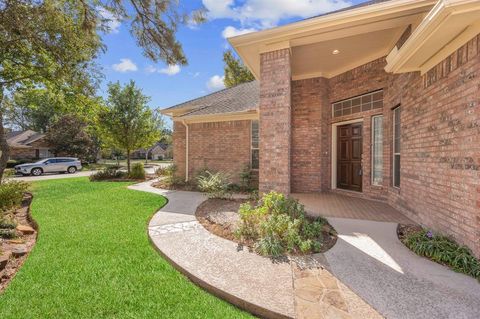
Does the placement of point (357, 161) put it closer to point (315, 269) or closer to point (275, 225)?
point (275, 225)

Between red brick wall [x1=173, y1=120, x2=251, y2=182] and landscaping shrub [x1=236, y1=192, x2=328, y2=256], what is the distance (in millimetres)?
5191

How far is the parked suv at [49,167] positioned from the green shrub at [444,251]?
23684 millimetres

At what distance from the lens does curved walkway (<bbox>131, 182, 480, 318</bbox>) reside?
233 centimetres

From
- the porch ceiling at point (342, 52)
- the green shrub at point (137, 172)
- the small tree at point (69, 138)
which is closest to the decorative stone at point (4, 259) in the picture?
the porch ceiling at point (342, 52)

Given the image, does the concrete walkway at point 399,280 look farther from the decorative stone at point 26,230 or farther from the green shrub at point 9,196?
the green shrub at point 9,196

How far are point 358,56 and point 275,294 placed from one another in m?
6.41

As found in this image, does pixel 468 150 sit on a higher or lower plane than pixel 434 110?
lower

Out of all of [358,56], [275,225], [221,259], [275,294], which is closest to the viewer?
[275,294]

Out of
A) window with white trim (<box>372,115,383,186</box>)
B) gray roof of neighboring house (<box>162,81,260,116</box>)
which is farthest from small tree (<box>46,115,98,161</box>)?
window with white trim (<box>372,115,383,186</box>)

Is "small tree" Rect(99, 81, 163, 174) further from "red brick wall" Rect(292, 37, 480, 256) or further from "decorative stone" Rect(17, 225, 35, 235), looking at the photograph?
"red brick wall" Rect(292, 37, 480, 256)

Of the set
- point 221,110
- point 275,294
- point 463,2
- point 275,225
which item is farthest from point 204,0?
point 275,294

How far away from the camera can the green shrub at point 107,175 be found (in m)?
13.5

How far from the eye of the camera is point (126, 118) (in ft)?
45.3

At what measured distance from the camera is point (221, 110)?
10.2 m
